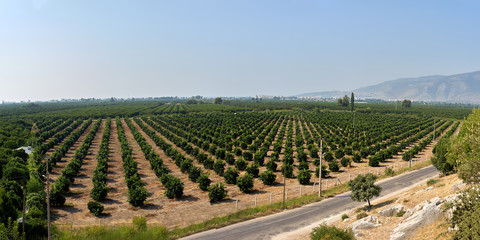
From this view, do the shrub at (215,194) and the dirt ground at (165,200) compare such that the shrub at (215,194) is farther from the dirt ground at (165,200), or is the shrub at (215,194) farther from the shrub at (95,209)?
the shrub at (95,209)

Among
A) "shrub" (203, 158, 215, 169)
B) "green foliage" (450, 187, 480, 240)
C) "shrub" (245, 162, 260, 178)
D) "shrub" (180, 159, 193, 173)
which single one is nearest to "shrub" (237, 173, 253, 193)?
"shrub" (245, 162, 260, 178)

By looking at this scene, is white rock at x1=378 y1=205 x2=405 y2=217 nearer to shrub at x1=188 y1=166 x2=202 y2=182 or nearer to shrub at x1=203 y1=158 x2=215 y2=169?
shrub at x1=188 y1=166 x2=202 y2=182

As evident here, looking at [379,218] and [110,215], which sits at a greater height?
[379,218]

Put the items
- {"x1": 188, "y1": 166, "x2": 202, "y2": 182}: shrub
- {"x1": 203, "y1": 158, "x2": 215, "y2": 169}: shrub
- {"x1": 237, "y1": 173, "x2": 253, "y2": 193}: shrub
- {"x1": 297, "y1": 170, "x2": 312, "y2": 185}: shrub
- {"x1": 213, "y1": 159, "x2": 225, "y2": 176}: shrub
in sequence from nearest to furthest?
{"x1": 237, "y1": 173, "x2": 253, "y2": 193}: shrub
{"x1": 297, "y1": 170, "x2": 312, "y2": 185}: shrub
{"x1": 188, "y1": 166, "x2": 202, "y2": 182}: shrub
{"x1": 213, "y1": 159, "x2": 225, "y2": 176}: shrub
{"x1": 203, "y1": 158, "x2": 215, "y2": 169}: shrub

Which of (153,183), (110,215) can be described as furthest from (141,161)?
(110,215)

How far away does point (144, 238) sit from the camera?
2552 centimetres

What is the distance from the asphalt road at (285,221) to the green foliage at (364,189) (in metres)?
3.29

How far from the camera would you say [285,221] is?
3027 centimetres

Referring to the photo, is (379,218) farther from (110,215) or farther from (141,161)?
(141,161)

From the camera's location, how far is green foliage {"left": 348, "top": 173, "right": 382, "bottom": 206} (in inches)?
1185

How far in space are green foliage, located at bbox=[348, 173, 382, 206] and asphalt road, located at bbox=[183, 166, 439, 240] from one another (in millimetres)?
3295

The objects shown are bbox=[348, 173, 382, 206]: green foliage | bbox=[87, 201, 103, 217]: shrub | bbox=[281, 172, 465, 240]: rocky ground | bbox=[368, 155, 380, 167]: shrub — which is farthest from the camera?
bbox=[368, 155, 380, 167]: shrub

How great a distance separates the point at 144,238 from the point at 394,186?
115 feet

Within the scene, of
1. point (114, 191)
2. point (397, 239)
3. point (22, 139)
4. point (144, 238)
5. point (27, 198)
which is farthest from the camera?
point (22, 139)
